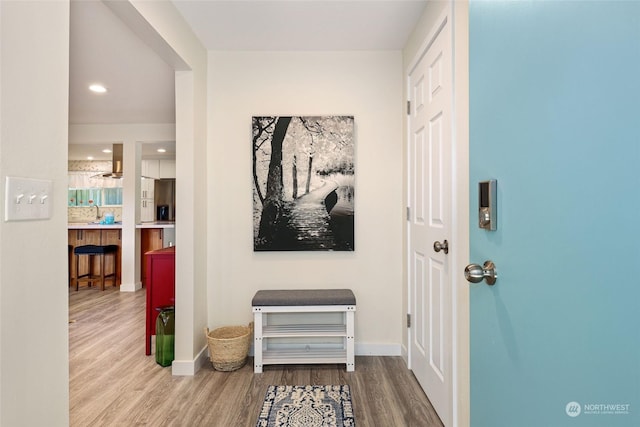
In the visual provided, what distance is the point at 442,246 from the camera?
5.81 ft

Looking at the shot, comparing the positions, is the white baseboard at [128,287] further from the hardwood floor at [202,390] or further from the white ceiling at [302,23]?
the white ceiling at [302,23]

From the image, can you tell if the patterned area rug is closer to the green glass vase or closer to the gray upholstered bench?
the gray upholstered bench

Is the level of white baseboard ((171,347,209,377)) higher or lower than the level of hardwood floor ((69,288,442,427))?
higher

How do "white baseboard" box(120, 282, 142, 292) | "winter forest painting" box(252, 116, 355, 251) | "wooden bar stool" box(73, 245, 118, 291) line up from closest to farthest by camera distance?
"winter forest painting" box(252, 116, 355, 251) < "white baseboard" box(120, 282, 142, 292) < "wooden bar stool" box(73, 245, 118, 291)

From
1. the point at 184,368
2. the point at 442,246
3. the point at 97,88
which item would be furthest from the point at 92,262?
the point at 442,246

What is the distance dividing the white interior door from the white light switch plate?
163 cm

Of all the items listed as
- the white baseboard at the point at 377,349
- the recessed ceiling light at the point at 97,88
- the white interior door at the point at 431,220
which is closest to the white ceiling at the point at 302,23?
the white interior door at the point at 431,220

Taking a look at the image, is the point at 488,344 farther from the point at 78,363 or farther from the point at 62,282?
the point at 78,363

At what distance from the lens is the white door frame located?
4.87ft

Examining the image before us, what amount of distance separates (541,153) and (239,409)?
1982 mm

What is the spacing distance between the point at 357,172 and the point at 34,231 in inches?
81.8

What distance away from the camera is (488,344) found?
1.07m

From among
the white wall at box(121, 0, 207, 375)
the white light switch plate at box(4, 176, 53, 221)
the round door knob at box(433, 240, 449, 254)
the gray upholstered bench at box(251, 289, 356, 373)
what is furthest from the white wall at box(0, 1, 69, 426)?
the round door knob at box(433, 240, 449, 254)

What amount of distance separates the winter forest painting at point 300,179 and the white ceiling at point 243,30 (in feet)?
1.88
